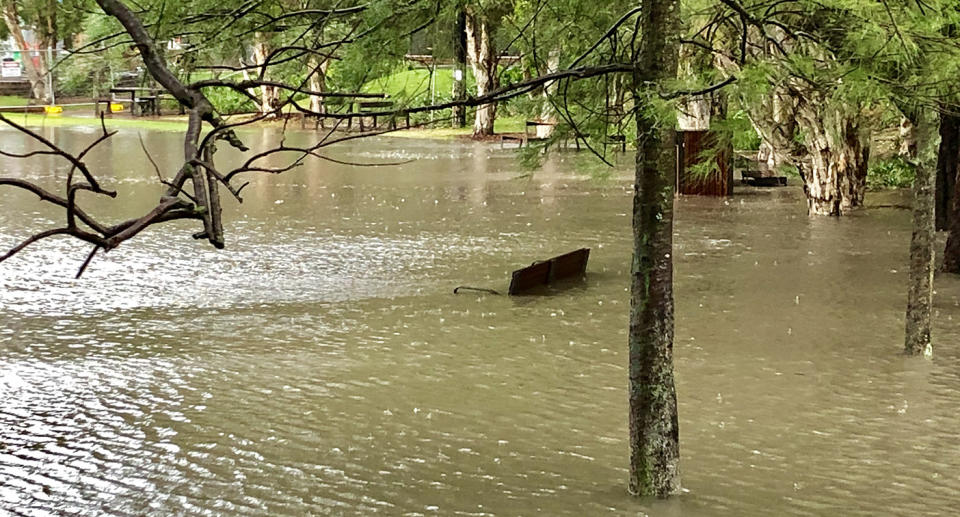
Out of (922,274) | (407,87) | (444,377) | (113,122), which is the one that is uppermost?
(113,122)

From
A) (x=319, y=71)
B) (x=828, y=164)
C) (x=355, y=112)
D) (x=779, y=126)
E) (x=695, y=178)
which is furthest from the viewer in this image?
(x=695, y=178)

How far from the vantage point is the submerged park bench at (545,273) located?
11961 mm

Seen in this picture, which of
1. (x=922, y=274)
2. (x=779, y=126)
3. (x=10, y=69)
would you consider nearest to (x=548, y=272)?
(x=922, y=274)

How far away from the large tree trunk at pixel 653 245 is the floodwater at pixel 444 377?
592 mm

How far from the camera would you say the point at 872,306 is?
11.4 meters

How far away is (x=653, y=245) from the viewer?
5883 mm

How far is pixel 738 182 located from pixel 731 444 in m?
16.4

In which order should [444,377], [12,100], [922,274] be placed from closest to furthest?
1. [444,377]
2. [922,274]
3. [12,100]

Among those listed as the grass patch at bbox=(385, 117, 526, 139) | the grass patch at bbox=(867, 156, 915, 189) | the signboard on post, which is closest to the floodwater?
the grass patch at bbox=(867, 156, 915, 189)

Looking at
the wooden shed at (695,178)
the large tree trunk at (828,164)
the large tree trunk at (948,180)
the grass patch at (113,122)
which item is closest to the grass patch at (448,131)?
the grass patch at (113,122)

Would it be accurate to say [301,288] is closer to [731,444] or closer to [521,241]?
[521,241]

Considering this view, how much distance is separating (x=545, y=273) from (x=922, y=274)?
410 centimetres

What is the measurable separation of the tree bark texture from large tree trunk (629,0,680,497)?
4165 mm

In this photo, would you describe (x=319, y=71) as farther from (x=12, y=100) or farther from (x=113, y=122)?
Result: (x=12, y=100)
